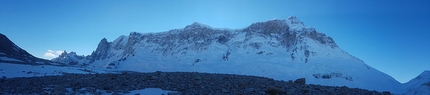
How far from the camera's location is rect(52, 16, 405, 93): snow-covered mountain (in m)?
69.9

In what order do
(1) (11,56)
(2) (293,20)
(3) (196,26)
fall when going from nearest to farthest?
(1) (11,56) → (2) (293,20) → (3) (196,26)

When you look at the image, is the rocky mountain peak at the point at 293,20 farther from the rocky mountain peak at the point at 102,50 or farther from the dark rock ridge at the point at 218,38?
the rocky mountain peak at the point at 102,50

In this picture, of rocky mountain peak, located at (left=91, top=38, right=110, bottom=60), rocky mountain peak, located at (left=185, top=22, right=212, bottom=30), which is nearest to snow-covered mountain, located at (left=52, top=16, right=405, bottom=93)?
rocky mountain peak, located at (left=185, top=22, right=212, bottom=30)

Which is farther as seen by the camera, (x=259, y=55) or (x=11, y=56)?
(x=259, y=55)

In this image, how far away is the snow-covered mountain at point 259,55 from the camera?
6994 centimetres

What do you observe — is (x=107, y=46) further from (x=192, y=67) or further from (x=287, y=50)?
(x=287, y=50)

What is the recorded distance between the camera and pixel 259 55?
8569 centimetres

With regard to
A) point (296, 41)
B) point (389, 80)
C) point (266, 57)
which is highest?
point (296, 41)

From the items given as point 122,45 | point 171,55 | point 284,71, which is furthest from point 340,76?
point 122,45

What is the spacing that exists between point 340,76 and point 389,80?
14888 millimetres

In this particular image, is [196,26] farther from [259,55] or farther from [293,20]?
[293,20]

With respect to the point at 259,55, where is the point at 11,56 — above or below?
below

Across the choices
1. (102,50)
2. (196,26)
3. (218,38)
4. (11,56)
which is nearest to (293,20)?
(218,38)

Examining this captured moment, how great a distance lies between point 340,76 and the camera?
68125mm
